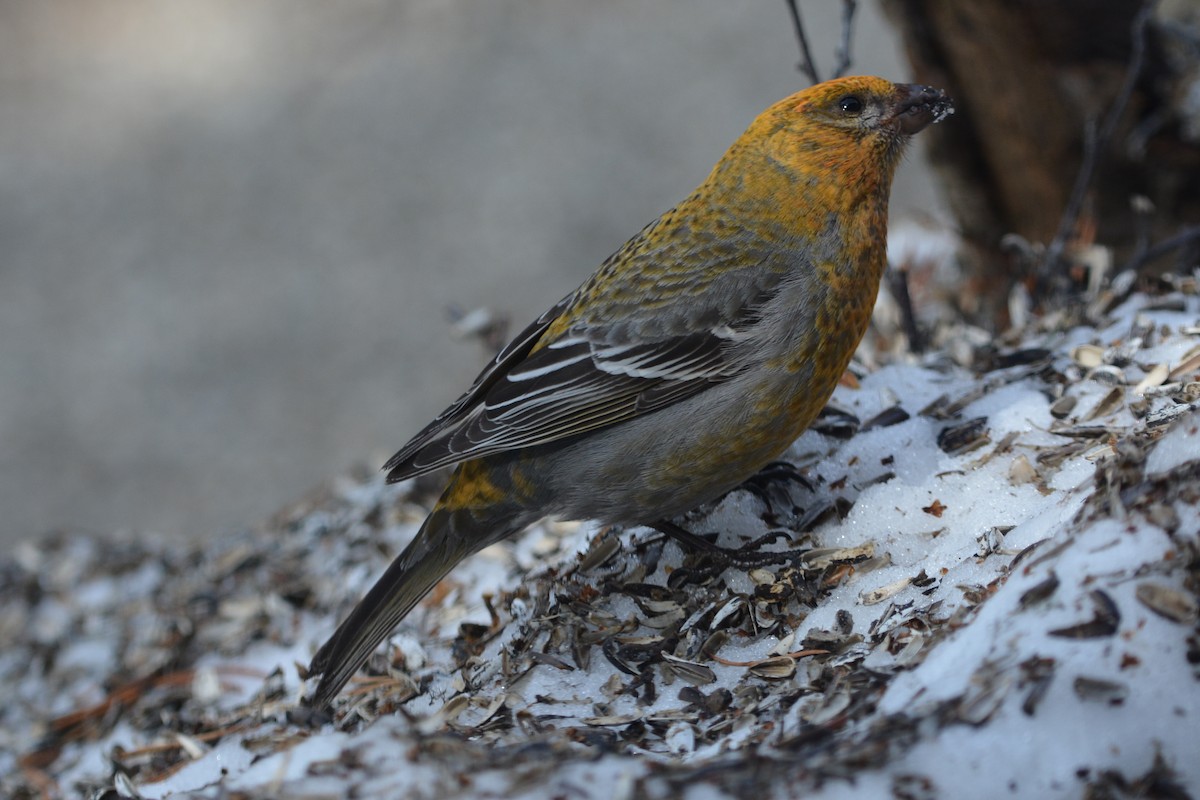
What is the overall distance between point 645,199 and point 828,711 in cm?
725

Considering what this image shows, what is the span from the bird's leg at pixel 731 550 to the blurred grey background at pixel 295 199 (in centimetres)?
441

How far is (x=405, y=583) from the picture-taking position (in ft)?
10.1

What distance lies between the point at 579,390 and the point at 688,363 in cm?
31

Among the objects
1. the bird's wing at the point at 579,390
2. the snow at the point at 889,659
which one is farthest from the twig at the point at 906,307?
the bird's wing at the point at 579,390

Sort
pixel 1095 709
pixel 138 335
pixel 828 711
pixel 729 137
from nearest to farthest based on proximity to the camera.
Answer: pixel 1095 709
pixel 828 711
pixel 138 335
pixel 729 137

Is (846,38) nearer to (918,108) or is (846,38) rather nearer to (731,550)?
(918,108)

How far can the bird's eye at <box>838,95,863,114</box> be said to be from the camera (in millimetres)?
3203

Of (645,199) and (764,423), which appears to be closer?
(764,423)

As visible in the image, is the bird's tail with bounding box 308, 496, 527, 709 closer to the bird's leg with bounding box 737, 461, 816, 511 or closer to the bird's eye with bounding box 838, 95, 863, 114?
the bird's leg with bounding box 737, 461, 816, 511

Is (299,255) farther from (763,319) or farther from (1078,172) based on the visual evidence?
(763,319)

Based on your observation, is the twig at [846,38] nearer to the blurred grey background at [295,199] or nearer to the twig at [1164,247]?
the twig at [1164,247]

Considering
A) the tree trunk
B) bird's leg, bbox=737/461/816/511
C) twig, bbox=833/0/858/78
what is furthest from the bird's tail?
the tree trunk

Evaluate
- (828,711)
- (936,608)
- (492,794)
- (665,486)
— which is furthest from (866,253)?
(492,794)

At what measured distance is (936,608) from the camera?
2.41m
